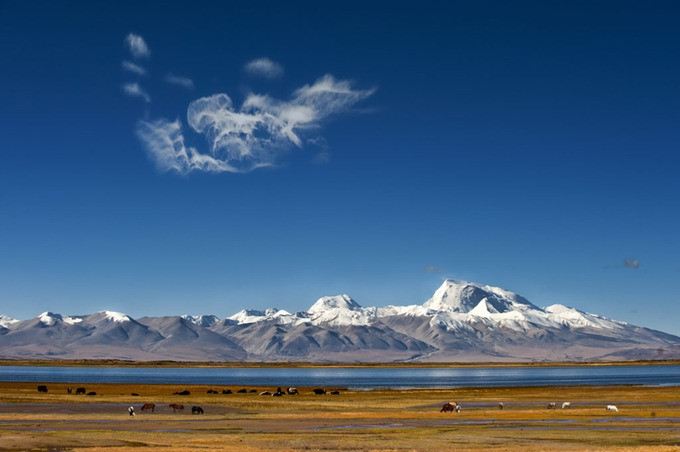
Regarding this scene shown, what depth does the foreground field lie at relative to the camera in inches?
1778

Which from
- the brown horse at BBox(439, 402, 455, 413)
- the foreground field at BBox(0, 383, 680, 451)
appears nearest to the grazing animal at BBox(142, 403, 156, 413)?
the foreground field at BBox(0, 383, 680, 451)

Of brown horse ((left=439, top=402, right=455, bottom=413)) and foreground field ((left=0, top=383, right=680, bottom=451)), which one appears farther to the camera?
brown horse ((left=439, top=402, right=455, bottom=413))

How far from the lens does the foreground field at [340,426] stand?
1778 inches

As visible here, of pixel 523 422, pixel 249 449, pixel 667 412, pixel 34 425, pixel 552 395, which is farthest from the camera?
pixel 552 395

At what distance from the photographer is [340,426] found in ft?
194

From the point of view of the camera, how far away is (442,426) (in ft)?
195

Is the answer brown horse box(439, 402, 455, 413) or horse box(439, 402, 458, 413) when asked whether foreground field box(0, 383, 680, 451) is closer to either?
horse box(439, 402, 458, 413)

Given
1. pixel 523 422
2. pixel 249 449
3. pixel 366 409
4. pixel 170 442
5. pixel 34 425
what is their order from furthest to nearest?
pixel 366 409, pixel 523 422, pixel 34 425, pixel 170 442, pixel 249 449

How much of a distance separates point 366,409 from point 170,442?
36.2 metres

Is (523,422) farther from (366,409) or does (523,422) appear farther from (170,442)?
(170,442)

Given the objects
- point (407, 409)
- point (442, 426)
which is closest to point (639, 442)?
point (442, 426)

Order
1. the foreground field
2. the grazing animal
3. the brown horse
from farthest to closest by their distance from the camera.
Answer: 1. the grazing animal
2. the brown horse
3. the foreground field

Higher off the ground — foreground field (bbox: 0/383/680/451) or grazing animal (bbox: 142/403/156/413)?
grazing animal (bbox: 142/403/156/413)

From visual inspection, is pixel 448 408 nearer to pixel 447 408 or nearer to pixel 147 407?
pixel 447 408
